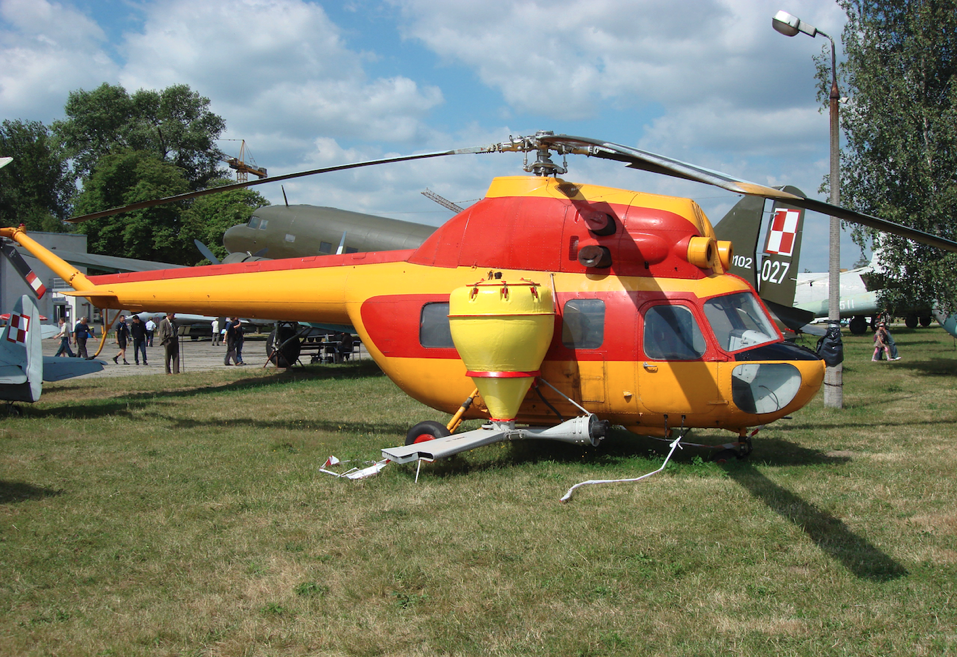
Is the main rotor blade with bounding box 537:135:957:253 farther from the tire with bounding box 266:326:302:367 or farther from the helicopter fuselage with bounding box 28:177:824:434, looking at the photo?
the tire with bounding box 266:326:302:367

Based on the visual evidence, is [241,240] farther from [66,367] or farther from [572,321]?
[572,321]

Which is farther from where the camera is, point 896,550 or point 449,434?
point 449,434

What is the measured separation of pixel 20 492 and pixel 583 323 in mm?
6306

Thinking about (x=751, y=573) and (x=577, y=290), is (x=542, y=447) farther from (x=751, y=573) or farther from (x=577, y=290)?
(x=751, y=573)

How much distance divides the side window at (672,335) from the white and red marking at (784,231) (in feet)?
37.6

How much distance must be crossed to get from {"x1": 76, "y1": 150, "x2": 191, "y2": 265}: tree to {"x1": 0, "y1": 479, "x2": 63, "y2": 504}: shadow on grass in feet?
159

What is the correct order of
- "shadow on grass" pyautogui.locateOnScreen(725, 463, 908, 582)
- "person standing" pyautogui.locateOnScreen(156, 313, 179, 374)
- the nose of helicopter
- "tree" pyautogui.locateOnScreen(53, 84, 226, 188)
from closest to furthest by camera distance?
"shadow on grass" pyautogui.locateOnScreen(725, 463, 908, 582)
the nose of helicopter
"person standing" pyautogui.locateOnScreen(156, 313, 179, 374)
"tree" pyautogui.locateOnScreen(53, 84, 226, 188)

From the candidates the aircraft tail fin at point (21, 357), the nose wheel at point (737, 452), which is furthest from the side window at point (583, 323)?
the aircraft tail fin at point (21, 357)

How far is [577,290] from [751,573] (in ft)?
13.0

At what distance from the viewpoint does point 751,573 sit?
197 inches

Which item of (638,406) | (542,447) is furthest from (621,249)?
(542,447)

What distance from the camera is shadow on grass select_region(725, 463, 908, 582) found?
504 cm

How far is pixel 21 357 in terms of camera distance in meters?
11.2

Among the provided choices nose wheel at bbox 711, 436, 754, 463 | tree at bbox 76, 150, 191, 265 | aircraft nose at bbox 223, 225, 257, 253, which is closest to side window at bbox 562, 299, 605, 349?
nose wheel at bbox 711, 436, 754, 463
